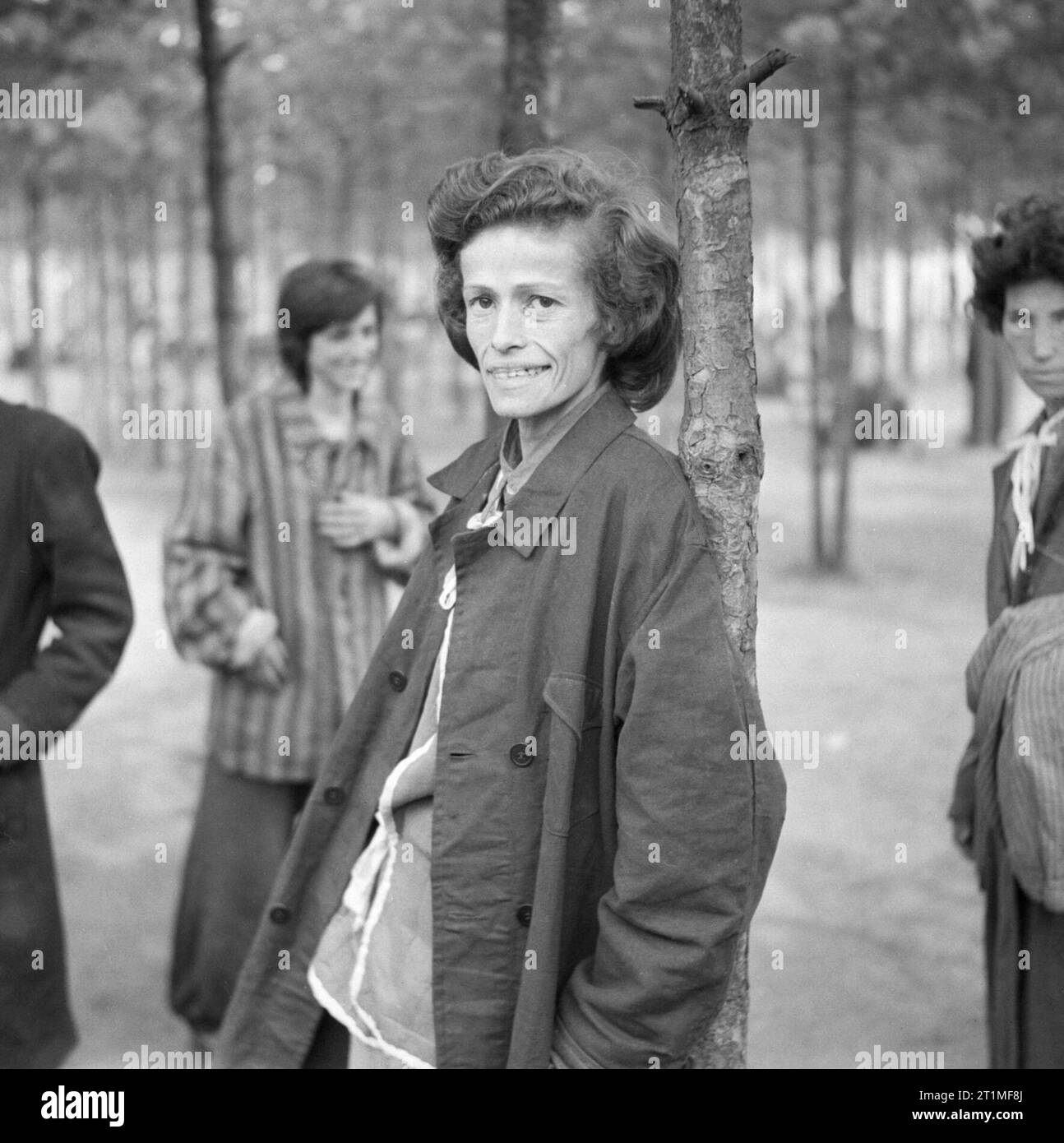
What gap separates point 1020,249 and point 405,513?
1842mm

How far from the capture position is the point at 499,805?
7.29ft

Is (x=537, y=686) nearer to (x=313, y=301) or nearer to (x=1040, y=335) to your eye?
(x=1040, y=335)

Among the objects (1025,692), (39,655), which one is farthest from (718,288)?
(39,655)

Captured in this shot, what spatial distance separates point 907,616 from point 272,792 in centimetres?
700

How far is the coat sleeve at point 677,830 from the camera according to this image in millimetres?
2059

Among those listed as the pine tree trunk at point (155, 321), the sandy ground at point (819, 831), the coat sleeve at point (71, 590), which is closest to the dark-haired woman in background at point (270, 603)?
the sandy ground at point (819, 831)

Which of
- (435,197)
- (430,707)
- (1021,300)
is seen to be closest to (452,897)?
(430,707)

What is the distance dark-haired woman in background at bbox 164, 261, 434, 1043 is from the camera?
4.21 m

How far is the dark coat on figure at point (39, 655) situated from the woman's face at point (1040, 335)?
200 cm

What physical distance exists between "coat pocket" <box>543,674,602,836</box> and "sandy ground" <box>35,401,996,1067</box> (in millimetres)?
1615

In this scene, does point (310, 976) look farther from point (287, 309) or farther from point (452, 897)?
point (287, 309)

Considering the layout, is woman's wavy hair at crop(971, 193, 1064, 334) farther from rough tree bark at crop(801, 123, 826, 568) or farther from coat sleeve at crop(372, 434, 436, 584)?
rough tree bark at crop(801, 123, 826, 568)

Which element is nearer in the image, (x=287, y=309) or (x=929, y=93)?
(x=287, y=309)

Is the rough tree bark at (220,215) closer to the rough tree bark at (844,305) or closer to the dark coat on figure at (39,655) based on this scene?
the dark coat on figure at (39,655)
